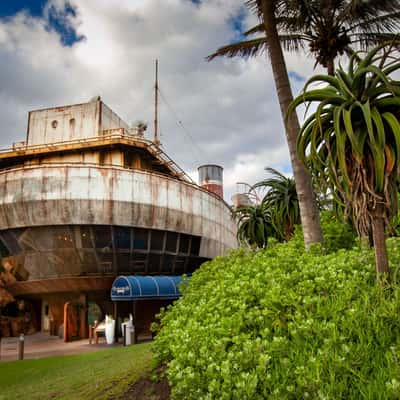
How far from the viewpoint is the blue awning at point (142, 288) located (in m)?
23.9

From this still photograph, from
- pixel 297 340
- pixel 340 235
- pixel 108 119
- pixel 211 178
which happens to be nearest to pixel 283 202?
pixel 340 235

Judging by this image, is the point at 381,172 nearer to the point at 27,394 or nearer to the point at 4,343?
the point at 27,394

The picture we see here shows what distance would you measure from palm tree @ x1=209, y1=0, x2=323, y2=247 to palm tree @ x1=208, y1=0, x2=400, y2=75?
6.23 feet

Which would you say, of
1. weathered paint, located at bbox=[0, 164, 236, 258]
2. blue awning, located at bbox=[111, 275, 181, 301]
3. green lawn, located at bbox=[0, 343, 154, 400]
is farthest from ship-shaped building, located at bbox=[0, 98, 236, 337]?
green lawn, located at bbox=[0, 343, 154, 400]

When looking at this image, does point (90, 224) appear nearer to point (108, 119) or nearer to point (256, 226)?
point (108, 119)

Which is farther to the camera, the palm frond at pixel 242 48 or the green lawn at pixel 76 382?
the palm frond at pixel 242 48

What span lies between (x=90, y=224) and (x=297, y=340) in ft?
84.4

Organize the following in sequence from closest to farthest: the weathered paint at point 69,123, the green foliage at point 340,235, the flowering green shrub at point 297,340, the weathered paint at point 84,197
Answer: the flowering green shrub at point 297,340 → the green foliage at point 340,235 → the weathered paint at point 84,197 → the weathered paint at point 69,123

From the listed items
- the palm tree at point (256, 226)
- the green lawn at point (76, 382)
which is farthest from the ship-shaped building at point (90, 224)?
the green lawn at point (76, 382)

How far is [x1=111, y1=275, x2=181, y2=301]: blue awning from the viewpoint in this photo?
23938 millimetres

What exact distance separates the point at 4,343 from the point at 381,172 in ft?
97.6

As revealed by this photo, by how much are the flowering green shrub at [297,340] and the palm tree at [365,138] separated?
0.78 m

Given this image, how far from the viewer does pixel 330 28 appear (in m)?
13.8

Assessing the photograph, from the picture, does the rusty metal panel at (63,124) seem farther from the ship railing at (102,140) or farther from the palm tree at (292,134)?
the palm tree at (292,134)
